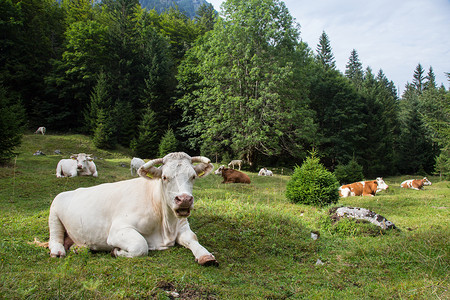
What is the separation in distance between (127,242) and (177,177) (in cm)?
110

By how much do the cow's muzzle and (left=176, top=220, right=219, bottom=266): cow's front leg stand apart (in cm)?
67

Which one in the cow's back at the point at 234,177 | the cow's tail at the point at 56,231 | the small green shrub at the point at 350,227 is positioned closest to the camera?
the cow's tail at the point at 56,231

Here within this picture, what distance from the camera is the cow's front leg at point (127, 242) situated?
3809 mm

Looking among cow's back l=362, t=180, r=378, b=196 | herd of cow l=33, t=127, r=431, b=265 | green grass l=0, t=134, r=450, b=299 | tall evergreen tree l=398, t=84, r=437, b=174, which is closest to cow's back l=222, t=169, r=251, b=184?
cow's back l=362, t=180, r=378, b=196

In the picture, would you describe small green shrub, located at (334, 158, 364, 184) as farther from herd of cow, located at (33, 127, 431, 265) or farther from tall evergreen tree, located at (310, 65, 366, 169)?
herd of cow, located at (33, 127, 431, 265)

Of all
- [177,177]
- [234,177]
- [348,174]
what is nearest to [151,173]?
[177,177]

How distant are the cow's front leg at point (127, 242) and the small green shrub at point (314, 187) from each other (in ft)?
22.4

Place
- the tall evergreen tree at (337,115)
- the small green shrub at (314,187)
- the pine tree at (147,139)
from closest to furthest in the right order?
the small green shrub at (314,187) < the pine tree at (147,139) < the tall evergreen tree at (337,115)

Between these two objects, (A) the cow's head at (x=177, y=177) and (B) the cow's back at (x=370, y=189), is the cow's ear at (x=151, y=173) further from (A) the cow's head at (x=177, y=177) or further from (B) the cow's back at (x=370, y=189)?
(B) the cow's back at (x=370, y=189)

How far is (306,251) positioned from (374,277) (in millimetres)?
1299

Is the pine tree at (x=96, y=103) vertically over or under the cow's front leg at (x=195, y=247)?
over

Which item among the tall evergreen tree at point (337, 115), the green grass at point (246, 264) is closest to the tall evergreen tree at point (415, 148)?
the tall evergreen tree at point (337, 115)

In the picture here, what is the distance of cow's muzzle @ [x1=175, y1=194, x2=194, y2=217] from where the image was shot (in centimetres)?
361

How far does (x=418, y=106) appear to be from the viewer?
4581cm
